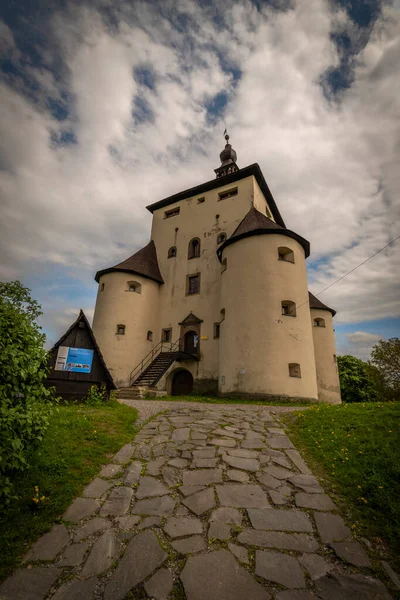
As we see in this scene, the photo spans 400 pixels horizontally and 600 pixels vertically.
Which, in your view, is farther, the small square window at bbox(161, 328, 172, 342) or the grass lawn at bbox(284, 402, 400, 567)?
the small square window at bbox(161, 328, 172, 342)

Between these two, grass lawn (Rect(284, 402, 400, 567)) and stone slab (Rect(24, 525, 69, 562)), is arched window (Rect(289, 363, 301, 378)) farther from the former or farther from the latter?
stone slab (Rect(24, 525, 69, 562))

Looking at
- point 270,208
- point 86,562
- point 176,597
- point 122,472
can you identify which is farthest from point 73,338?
point 270,208

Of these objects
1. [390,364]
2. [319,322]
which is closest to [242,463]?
[319,322]

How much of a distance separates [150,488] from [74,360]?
21.7 feet

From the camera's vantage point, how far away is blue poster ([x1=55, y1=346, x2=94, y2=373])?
9422 mm

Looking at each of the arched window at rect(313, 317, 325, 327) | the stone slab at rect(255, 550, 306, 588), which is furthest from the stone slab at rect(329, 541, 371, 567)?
the arched window at rect(313, 317, 325, 327)

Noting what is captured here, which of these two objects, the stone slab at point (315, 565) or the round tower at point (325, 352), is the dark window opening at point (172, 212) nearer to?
the round tower at point (325, 352)

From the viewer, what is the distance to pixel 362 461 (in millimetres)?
4379

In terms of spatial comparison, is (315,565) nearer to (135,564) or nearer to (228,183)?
(135,564)

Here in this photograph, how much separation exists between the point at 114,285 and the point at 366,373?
25.6m

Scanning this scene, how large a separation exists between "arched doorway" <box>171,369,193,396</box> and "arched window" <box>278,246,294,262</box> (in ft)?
29.5

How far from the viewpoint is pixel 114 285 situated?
20359 millimetres

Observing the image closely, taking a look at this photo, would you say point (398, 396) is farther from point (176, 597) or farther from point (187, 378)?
point (176, 597)

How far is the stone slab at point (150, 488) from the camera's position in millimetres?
3742
